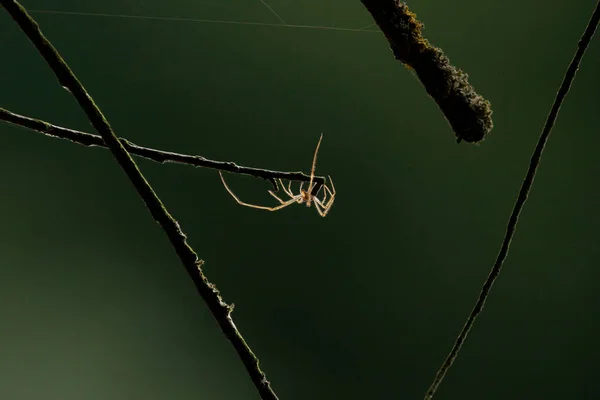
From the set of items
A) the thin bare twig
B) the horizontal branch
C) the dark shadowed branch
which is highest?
the horizontal branch

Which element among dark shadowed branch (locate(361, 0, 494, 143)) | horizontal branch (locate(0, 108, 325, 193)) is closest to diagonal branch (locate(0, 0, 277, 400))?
horizontal branch (locate(0, 108, 325, 193))

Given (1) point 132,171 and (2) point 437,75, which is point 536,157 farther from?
(1) point 132,171

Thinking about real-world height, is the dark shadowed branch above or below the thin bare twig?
above

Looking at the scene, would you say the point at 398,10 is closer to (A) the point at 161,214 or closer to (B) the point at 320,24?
(A) the point at 161,214

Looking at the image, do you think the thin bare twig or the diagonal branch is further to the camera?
the thin bare twig

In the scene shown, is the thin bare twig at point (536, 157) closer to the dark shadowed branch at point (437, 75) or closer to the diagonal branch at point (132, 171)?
the dark shadowed branch at point (437, 75)

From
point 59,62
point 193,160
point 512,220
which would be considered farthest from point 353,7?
point 59,62

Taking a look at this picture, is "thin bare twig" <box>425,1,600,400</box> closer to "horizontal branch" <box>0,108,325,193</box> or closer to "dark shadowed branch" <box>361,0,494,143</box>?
"dark shadowed branch" <box>361,0,494,143</box>
